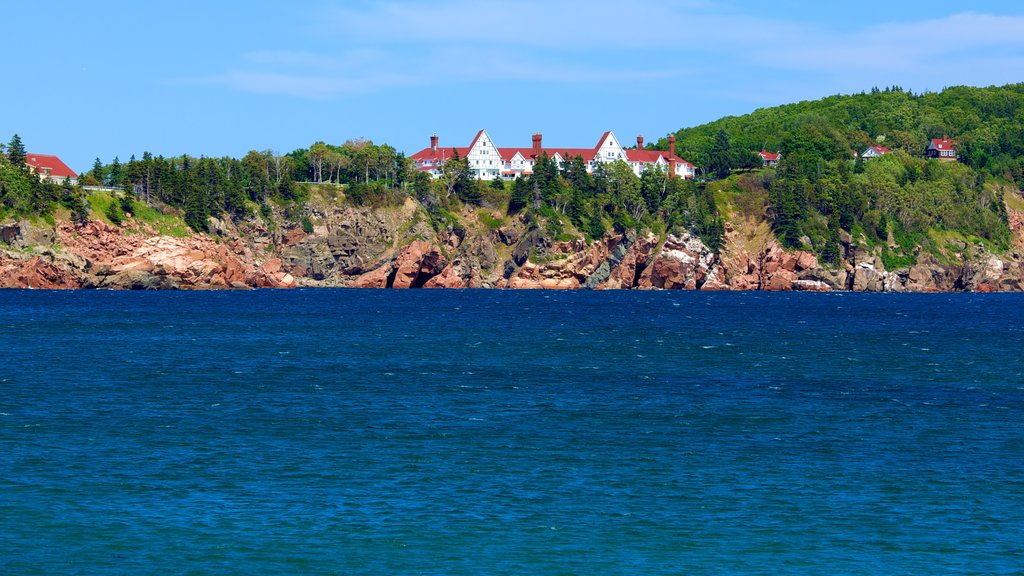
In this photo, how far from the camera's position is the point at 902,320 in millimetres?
146375

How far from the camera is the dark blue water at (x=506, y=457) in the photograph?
3753 centimetres

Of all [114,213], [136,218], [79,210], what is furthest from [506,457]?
[136,218]

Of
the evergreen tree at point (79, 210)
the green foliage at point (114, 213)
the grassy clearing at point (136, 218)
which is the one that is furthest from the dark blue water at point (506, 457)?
the grassy clearing at point (136, 218)

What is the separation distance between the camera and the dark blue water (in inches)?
1478

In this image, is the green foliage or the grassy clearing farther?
the grassy clearing

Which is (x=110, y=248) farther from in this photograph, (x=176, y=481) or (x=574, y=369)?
(x=176, y=481)

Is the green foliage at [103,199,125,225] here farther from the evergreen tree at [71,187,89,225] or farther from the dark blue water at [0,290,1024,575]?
the dark blue water at [0,290,1024,575]

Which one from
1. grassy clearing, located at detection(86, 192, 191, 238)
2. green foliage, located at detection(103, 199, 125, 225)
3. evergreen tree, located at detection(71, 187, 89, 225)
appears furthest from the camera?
grassy clearing, located at detection(86, 192, 191, 238)

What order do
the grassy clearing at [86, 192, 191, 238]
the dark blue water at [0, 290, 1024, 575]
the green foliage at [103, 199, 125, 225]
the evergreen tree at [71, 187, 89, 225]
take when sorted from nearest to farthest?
the dark blue water at [0, 290, 1024, 575], the evergreen tree at [71, 187, 89, 225], the green foliage at [103, 199, 125, 225], the grassy clearing at [86, 192, 191, 238]

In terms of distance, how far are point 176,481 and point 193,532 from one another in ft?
25.6

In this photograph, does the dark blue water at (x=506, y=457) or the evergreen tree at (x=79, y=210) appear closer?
the dark blue water at (x=506, y=457)

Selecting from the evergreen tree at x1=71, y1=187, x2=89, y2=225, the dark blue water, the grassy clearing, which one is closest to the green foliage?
the grassy clearing

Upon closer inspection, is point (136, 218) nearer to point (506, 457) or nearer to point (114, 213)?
point (114, 213)

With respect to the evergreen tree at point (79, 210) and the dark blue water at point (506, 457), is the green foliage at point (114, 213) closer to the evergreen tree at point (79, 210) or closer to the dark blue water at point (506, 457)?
the evergreen tree at point (79, 210)
